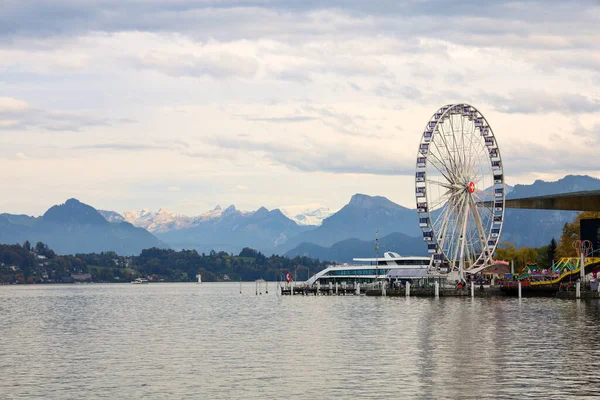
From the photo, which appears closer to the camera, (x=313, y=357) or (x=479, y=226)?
(x=313, y=357)

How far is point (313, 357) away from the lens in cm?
7044

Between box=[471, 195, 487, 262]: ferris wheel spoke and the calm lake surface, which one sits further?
box=[471, 195, 487, 262]: ferris wheel spoke

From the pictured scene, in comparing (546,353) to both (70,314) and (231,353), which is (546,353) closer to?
(231,353)

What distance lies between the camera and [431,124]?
164000mm

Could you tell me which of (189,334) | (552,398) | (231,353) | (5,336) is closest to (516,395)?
(552,398)

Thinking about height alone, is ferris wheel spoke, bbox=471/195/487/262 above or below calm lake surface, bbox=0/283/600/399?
above

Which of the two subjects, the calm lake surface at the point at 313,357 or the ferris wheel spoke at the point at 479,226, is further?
the ferris wheel spoke at the point at 479,226

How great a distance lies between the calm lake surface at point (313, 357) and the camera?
54656 millimetres

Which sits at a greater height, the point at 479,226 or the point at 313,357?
the point at 479,226

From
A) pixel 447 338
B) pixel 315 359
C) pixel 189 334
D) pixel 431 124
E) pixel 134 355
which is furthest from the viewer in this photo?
pixel 431 124

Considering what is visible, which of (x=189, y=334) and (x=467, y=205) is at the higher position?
(x=467, y=205)

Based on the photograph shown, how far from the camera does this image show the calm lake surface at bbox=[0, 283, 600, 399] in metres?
54.7

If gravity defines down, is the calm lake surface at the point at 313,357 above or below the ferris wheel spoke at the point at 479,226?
below

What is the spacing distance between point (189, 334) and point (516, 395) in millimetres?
49853
